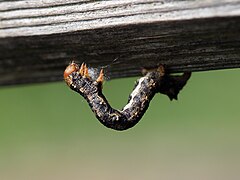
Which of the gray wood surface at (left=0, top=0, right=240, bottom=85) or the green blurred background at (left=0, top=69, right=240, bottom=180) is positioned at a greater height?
the green blurred background at (left=0, top=69, right=240, bottom=180)

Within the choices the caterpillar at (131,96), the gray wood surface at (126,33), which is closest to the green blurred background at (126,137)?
the caterpillar at (131,96)

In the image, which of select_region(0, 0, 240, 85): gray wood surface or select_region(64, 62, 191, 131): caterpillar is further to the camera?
select_region(64, 62, 191, 131): caterpillar

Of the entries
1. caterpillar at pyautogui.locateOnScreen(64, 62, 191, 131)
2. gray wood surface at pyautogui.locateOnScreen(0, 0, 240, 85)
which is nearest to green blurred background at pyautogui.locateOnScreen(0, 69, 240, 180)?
caterpillar at pyautogui.locateOnScreen(64, 62, 191, 131)

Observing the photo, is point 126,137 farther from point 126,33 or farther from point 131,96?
point 126,33

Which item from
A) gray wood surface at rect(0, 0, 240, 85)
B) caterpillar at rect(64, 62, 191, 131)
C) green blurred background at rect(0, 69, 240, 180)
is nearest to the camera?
gray wood surface at rect(0, 0, 240, 85)

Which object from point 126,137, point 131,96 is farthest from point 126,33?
point 126,137

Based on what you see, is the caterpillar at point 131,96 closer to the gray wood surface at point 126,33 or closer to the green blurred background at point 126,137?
the gray wood surface at point 126,33

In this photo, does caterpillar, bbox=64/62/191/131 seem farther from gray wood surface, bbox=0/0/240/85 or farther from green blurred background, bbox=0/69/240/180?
green blurred background, bbox=0/69/240/180
